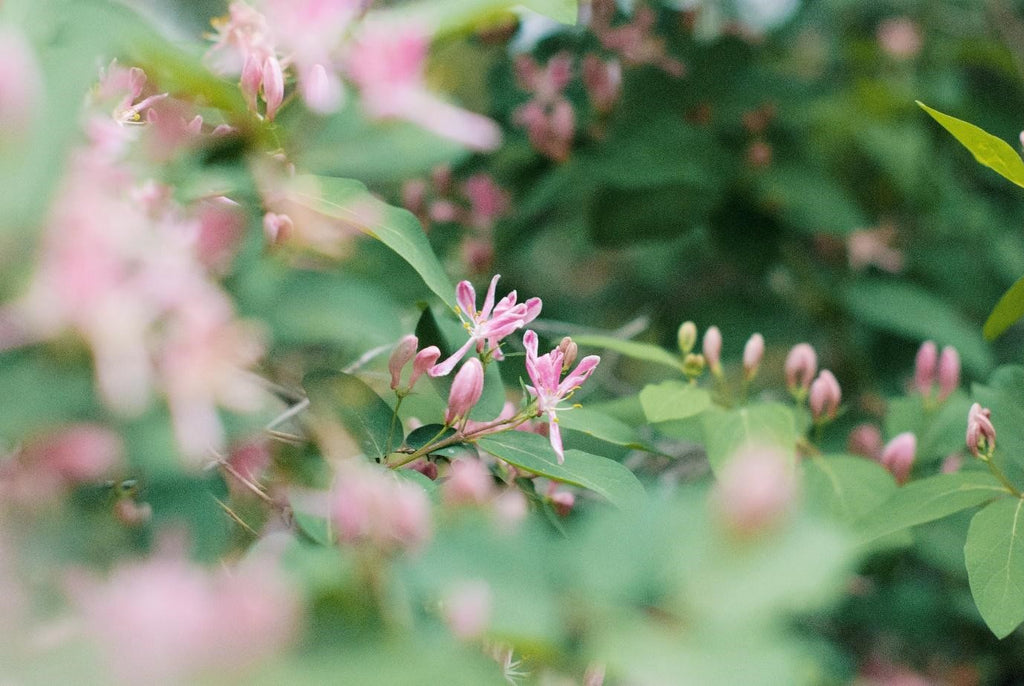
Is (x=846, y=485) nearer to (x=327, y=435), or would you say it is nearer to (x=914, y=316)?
(x=327, y=435)

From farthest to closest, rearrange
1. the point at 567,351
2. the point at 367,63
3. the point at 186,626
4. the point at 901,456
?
the point at 901,456 < the point at 567,351 < the point at 367,63 < the point at 186,626

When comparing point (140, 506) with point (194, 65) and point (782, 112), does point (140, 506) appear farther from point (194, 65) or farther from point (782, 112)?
point (782, 112)

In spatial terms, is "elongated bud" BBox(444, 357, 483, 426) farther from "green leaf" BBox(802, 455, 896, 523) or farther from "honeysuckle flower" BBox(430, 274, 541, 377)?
"green leaf" BBox(802, 455, 896, 523)

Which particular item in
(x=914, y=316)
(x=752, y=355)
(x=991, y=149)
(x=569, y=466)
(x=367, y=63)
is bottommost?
(x=914, y=316)

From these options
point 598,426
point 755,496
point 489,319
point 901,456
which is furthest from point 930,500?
point 755,496

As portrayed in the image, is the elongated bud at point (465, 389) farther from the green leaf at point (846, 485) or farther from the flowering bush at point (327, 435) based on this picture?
the green leaf at point (846, 485)

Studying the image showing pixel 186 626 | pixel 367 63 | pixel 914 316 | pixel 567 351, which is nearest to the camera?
pixel 186 626
